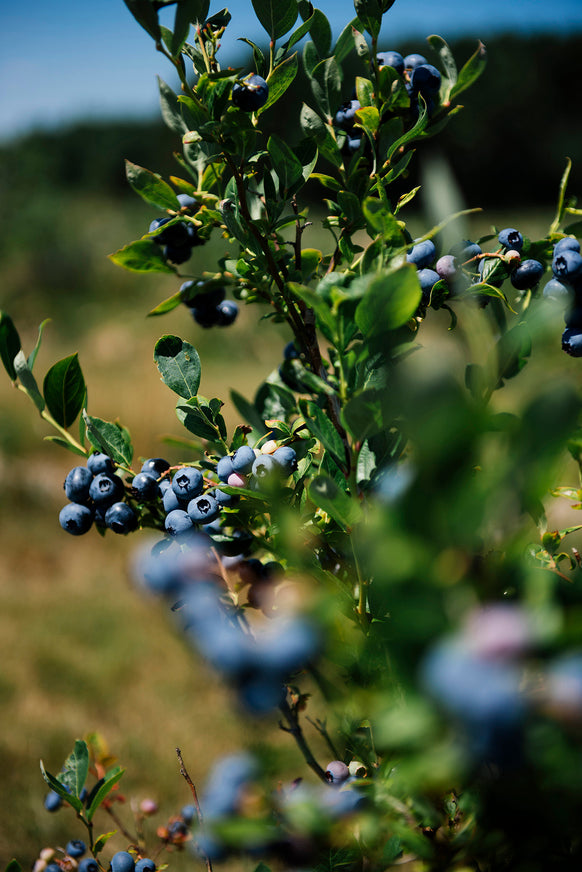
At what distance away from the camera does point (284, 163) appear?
0.56m

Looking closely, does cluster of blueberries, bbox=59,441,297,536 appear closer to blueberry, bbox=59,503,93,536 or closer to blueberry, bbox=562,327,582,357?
blueberry, bbox=59,503,93,536

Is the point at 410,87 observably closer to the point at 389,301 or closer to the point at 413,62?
the point at 413,62

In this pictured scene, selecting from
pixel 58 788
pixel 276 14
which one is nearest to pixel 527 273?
pixel 276 14

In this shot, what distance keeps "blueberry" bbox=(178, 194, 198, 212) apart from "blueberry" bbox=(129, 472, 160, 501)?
0.27 meters

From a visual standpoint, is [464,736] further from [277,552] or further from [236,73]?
[236,73]

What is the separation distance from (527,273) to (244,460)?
0.99 ft

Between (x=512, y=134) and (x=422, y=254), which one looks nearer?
(x=422, y=254)

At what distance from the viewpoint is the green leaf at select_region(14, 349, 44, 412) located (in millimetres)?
591

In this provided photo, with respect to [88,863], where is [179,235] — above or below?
above

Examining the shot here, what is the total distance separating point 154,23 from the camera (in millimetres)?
483

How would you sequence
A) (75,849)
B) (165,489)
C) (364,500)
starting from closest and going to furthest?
(364,500), (165,489), (75,849)

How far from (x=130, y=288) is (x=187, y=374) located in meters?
8.24

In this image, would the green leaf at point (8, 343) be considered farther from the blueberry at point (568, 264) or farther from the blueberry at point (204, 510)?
the blueberry at point (568, 264)

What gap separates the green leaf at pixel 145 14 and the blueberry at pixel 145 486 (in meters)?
0.36
